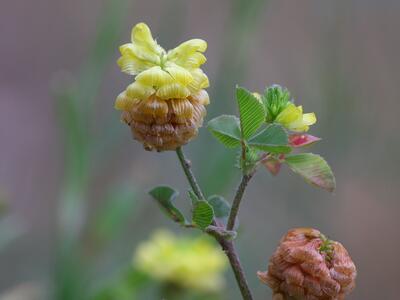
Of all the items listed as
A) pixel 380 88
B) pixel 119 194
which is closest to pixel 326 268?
pixel 119 194

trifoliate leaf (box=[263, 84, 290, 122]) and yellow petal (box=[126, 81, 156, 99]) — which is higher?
yellow petal (box=[126, 81, 156, 99])

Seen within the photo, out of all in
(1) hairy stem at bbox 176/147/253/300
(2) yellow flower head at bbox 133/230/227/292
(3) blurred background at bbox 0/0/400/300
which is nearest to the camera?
(1) hairy stem at bbox 176/147/253/300

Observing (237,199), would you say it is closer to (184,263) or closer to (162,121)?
(162,121)

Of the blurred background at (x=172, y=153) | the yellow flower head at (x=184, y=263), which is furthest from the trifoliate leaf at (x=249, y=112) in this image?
the yellow flower head at (x=184, y=263)

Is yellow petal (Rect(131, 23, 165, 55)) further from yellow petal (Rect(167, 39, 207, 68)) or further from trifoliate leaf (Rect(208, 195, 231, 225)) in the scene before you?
trifoliate leaf (Rect(208, 195, 231, 225))

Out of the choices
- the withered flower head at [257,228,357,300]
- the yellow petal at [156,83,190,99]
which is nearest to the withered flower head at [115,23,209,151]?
the yellow petal at [156,83,190,99]

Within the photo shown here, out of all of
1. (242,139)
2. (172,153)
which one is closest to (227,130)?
(242,139)

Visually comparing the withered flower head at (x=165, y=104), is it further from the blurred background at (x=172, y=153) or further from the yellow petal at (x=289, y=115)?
the blurred background at (x=172, y=153)
